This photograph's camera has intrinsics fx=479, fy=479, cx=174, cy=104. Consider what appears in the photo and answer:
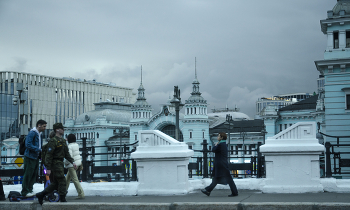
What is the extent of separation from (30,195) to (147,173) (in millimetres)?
2700

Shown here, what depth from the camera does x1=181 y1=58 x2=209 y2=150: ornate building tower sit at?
89.5m

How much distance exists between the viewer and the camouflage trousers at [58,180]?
10078 millimetres

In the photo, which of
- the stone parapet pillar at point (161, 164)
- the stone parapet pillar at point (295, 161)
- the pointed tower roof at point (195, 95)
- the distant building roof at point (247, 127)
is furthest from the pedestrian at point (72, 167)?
the pointed tower roof at point (195, 95)

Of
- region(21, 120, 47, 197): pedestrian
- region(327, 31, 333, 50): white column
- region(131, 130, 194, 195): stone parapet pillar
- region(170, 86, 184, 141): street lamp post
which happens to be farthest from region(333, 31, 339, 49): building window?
region(21, 120, 47, 197): pedestrian

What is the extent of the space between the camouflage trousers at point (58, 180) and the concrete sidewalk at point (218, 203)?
1.56 feet

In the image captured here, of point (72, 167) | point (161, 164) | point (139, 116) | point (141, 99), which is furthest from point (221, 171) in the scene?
point (141, 99)

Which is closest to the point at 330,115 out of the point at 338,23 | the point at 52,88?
the point at 338,23

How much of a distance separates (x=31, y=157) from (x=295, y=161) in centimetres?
603

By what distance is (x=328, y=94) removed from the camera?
1350 inches

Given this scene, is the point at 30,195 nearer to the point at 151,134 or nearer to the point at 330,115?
the point at 151,134

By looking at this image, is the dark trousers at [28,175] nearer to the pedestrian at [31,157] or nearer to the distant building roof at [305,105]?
the pedestrian at [31,157]

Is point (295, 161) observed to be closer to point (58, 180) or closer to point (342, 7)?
point (58, 180)

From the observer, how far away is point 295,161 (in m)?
11.1

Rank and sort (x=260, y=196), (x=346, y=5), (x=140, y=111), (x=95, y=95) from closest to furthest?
(x=260, y=196), (x=346, y=5), (x=140, y=111), (x=95, y=95)
